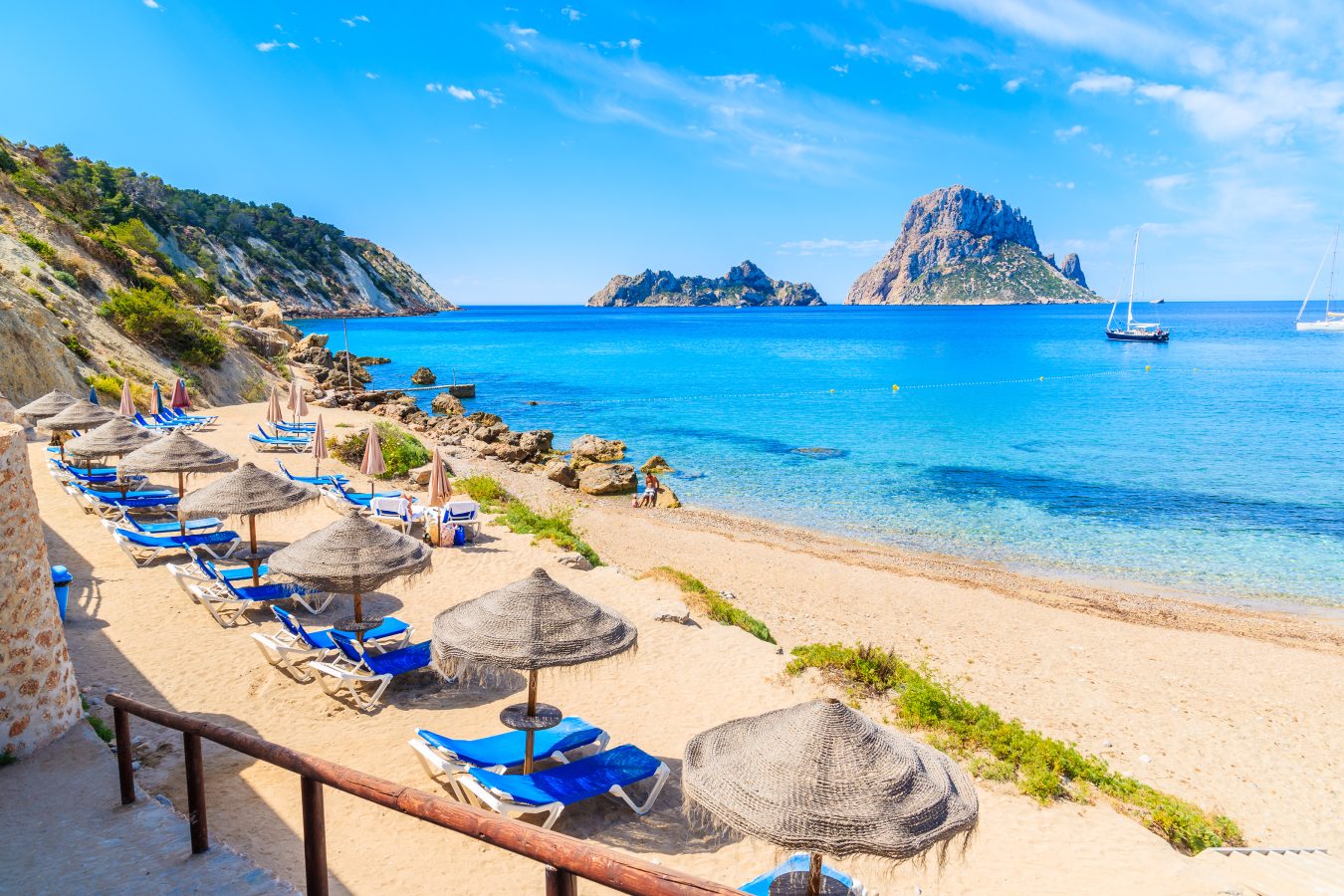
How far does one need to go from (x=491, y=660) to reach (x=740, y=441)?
29.1 meters

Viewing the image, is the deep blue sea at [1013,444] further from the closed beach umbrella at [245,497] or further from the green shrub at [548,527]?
the closed beach umbrella at [245,497]

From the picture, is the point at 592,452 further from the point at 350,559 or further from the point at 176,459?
the point at 350,559

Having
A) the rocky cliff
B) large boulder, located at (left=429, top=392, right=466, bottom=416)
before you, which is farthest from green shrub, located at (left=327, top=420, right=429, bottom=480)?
large boulder, located at (left=429, top=392, right=466, bottom=416)

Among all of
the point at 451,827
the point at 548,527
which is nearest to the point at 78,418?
the point at 548,527

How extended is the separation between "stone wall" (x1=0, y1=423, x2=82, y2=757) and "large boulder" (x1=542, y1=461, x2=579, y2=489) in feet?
67.0

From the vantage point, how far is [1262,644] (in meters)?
13.9

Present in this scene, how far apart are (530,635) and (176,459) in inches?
381

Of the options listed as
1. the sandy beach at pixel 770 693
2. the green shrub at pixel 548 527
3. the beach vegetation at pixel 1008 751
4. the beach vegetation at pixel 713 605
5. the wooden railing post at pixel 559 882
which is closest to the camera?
the wooden railing post at pixel 559 882

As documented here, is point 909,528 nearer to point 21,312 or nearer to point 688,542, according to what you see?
point 688,542

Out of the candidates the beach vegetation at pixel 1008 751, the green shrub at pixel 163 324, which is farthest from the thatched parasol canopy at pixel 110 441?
the green shrub at pixel 163 324

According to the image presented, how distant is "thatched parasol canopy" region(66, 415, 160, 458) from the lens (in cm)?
1448

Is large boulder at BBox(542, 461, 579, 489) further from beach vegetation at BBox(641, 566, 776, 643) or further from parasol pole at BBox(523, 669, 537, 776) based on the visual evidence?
parasol pole at BBox(523, 669, 537, 776)

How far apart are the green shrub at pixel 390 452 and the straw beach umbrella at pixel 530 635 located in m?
14.4

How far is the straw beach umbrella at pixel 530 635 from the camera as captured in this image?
6.80 m
